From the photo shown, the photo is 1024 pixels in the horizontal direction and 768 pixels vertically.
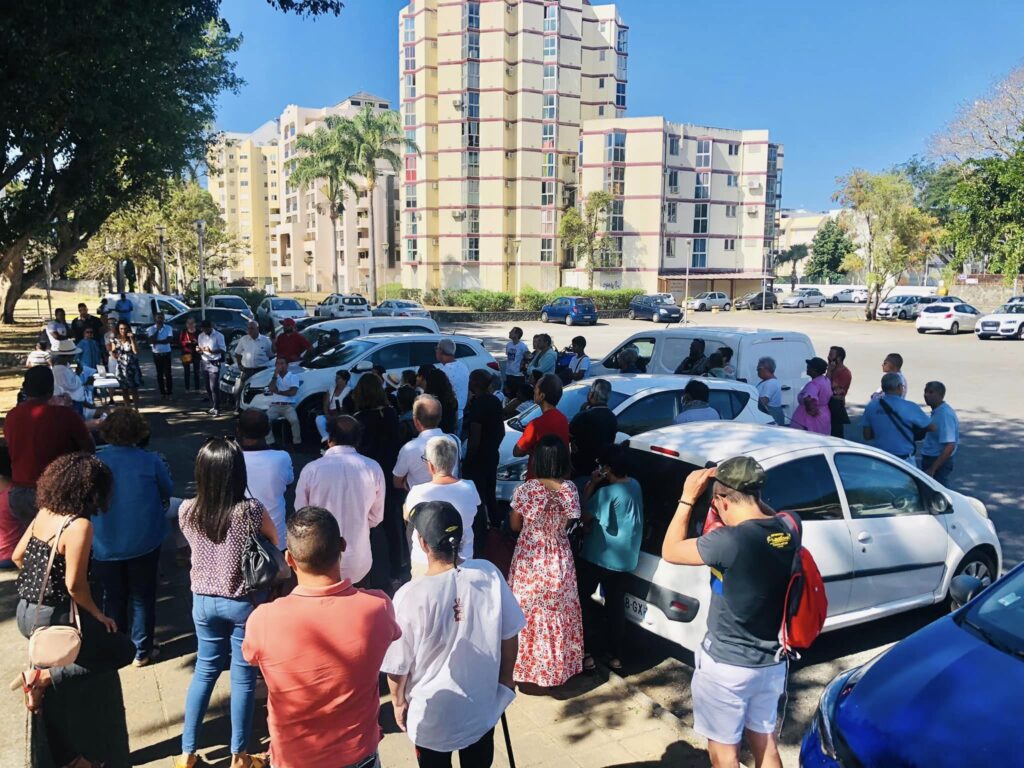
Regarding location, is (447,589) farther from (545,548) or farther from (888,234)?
(888,234)

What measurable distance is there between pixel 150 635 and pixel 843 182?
44.7 metres

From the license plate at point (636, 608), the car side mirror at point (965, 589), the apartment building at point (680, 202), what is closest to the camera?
the car side mirror at point (965, 589)

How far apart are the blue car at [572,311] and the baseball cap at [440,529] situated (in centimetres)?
3926

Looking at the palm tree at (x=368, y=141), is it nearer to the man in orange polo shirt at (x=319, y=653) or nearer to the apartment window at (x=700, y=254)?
the apartment window at (x=700, y=254)

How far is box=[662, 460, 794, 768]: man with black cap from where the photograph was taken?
317 cm

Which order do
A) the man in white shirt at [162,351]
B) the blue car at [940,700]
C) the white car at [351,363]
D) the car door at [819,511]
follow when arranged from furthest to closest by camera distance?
the man in white shirt at [162,351] → the white car at [351,363] → the car door at [819,511] → the blue car at [940,700]

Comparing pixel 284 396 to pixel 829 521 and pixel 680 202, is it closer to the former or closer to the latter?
pixel 829 521

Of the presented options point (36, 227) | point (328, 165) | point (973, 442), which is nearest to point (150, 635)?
point (973, 442)

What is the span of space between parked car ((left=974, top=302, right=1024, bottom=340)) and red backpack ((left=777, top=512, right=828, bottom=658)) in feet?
111

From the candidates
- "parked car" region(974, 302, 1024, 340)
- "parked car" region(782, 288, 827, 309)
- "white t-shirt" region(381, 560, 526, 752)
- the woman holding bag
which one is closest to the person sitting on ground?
the woman holding bag

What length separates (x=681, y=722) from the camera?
4398 mm

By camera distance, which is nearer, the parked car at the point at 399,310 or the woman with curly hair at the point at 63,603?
the woman with curly hair at the point at 63,603

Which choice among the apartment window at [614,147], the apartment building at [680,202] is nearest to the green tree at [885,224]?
the apartment building at [680,202]

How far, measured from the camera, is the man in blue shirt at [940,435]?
23.5 feet
